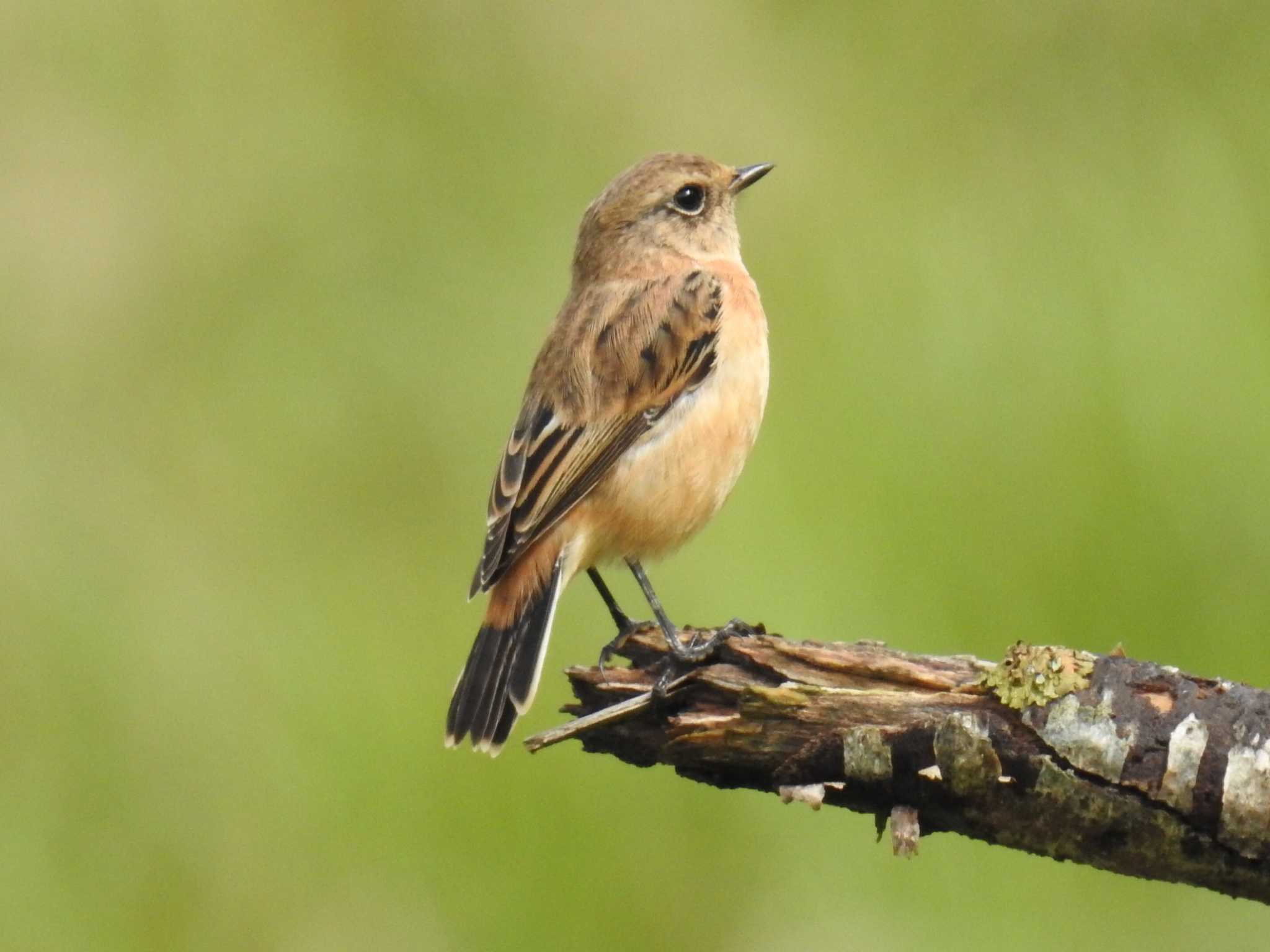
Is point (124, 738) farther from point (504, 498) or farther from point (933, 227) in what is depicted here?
point (933, 227)

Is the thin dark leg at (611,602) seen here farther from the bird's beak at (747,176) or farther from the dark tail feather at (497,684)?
the bird's beak at (747,176)

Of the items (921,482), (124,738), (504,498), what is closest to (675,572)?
(921,482)

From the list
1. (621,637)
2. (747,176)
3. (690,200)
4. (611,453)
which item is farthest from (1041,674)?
(747,176)

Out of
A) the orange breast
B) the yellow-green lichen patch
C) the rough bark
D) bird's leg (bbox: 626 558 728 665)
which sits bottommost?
the rough bark

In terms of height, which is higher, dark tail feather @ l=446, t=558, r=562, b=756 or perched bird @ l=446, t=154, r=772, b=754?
perched bird @ l=446, t=154, r=772, b=754

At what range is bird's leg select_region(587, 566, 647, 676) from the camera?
22.2 ft

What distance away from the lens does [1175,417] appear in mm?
8453

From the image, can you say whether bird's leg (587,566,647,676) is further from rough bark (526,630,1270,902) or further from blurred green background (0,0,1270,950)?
rough bark (526,630,1270,902)

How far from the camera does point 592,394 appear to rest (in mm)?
7023

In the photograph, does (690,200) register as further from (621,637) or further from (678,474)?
(621,637)

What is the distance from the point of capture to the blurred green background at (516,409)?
7.73 meters

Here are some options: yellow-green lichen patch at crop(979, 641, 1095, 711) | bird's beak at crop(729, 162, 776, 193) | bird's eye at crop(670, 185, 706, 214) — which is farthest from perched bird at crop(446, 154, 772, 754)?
yellow-green lichen patch at crop(979, 641, 1095, 711)

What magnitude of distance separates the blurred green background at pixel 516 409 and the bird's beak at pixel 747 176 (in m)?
1.09

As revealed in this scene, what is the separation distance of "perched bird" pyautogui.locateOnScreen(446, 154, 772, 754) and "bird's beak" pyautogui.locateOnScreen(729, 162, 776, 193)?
1.75 feet
